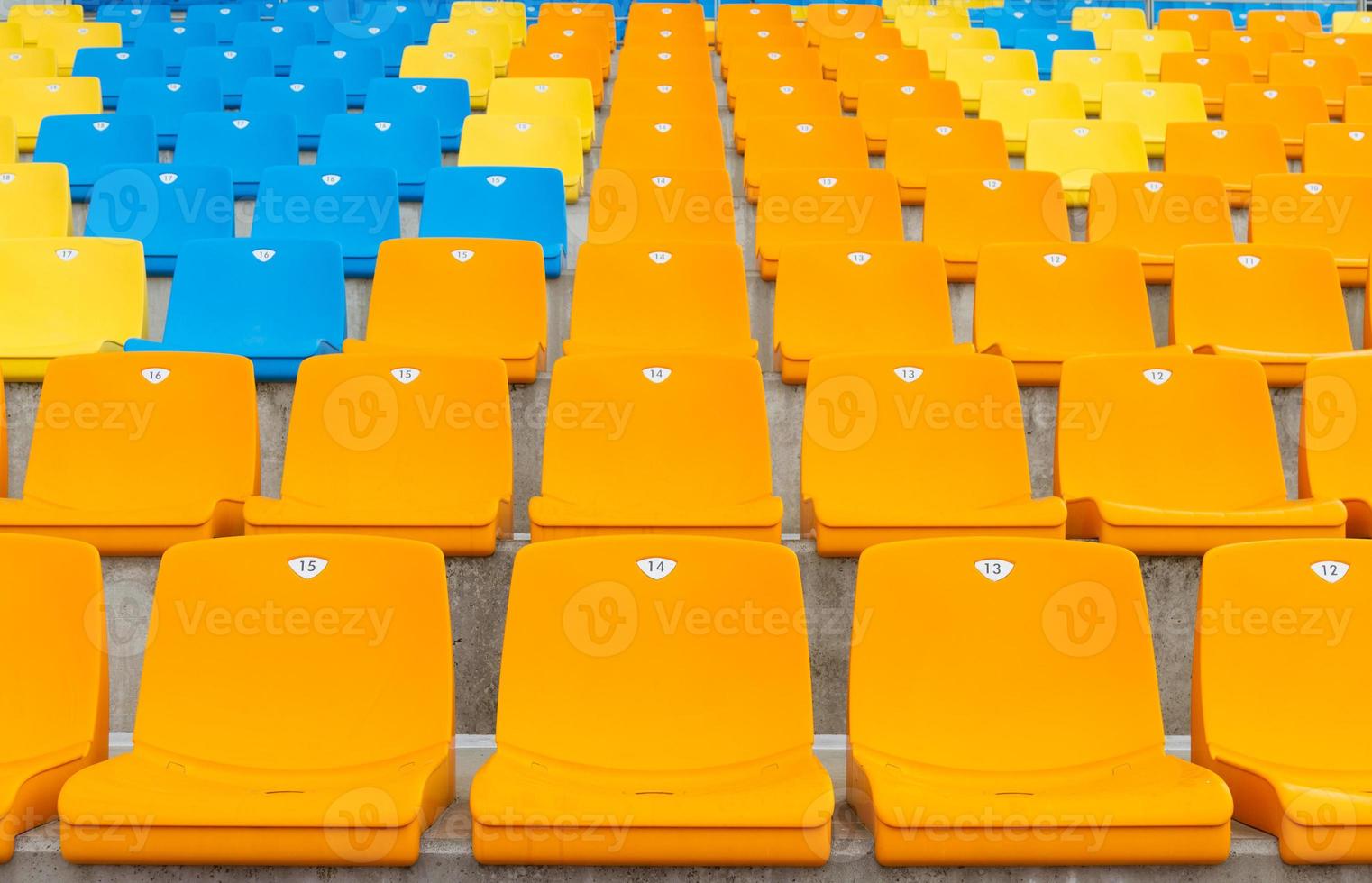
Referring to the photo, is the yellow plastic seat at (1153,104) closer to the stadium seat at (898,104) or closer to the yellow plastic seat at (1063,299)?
the stadium seat at (898,104)

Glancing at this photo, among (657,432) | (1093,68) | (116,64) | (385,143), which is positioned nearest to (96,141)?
(385,143)

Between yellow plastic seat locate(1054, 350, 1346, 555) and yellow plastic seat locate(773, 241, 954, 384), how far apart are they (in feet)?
1.68

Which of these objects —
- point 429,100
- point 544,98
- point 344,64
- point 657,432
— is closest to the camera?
point 657,432

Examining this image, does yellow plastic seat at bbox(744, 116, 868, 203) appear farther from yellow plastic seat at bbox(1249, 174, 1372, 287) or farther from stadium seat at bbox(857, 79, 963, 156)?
yellow plastic seat at bbox(1249, 174, 1372, 287)

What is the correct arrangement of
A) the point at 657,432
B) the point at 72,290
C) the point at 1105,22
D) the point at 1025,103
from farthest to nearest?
the point at 1105,22 < the point at 1025,103 < the point at 72,290 < the point at 657,432

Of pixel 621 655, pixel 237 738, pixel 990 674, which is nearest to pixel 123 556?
pixel 237 738

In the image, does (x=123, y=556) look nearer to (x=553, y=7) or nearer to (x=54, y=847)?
(x=54, y=847)

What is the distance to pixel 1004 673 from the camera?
182cm

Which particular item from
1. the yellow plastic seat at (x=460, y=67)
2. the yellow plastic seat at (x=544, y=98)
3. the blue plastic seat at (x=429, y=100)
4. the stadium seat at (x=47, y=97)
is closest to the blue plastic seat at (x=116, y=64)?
the stadium seat at (x=47, y=97)

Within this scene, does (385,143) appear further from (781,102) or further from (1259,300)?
(1259,300)

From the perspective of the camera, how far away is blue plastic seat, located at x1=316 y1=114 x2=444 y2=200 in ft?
13.0

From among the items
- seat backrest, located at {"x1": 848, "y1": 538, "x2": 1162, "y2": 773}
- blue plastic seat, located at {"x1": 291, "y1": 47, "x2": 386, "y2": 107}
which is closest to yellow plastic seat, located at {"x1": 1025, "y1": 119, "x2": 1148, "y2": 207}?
blue plastic seat, located at {"x1": 291, "y1": 47, "x2": 386, "y2": 107}

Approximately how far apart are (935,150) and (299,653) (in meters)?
2.64

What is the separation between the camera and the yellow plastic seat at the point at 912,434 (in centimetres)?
236
